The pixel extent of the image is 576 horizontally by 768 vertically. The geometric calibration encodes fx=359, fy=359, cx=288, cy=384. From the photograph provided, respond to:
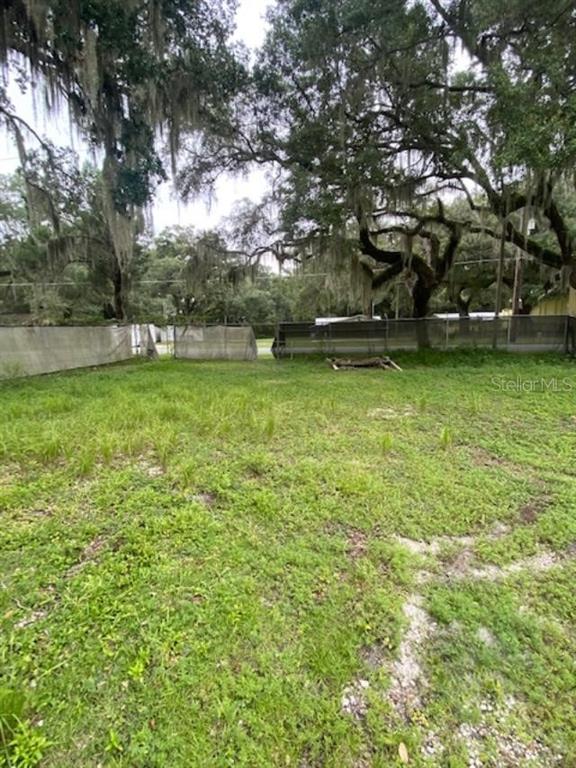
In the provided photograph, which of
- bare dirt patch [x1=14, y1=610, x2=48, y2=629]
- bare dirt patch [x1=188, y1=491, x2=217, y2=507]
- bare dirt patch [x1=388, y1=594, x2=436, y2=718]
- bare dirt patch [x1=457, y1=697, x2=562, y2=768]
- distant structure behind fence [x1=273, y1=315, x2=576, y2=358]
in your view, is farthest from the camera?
distant structure behind fence [x1=273, y1=315, x2=576, y2=358]

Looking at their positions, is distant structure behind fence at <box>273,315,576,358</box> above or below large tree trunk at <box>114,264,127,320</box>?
below

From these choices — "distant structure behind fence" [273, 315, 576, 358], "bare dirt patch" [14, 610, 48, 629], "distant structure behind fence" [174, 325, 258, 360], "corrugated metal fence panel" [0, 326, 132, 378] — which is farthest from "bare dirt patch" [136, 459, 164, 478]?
"distant structure behind fence" [174, 325, 258, 360]

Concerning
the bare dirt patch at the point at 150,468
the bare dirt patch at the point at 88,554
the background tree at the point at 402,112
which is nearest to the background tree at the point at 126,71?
the background tree at the point at 402,112

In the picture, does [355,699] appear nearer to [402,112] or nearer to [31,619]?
[31,619]

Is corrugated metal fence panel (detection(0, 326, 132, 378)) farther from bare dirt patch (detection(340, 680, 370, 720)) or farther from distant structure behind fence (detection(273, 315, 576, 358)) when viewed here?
bare dirt patch (detection(340, 680, 370, 720))

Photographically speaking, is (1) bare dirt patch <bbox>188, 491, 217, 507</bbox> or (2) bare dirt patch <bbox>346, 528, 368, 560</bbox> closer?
(2) bare dirt patch <bbox>346, 528, 368, 560</bbox>

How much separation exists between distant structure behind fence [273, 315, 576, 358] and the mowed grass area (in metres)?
6.78

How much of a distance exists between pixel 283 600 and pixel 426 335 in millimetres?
9226

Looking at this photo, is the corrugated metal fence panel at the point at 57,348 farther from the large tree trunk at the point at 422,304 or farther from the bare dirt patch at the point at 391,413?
the large tree trunk at the point at 422,304

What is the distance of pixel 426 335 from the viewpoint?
9.55 meters

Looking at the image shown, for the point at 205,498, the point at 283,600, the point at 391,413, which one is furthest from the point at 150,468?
the point at 391,413

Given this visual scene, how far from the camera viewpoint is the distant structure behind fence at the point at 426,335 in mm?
8602

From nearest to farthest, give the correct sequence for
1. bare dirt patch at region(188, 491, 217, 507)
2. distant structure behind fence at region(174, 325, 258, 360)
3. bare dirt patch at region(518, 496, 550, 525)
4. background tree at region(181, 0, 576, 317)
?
bare dirt patch at region(518, 496, 550, 525) → bare dirt patch at region(188, 491, 217, 507) → background tree at region(181, 0, 576, 317) → distant structure behind fence at region(174, 325, 258, 360)

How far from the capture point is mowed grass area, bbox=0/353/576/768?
0.94 m
